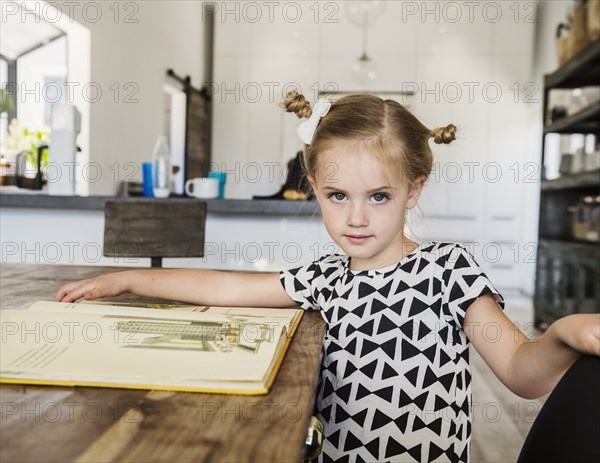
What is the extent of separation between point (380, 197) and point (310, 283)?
17 cm

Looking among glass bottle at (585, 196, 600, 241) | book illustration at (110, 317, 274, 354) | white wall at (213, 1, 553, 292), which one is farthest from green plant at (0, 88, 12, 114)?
glass bottle at (585, 196, 600, 241)

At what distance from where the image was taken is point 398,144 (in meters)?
0.83

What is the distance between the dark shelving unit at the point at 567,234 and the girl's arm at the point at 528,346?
234 cm

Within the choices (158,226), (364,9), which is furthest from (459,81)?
(158,226)

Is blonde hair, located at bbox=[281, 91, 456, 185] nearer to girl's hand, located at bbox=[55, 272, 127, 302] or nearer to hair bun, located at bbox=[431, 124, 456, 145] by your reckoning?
hair bun, located at bbox=[431, 124, 456, 145]

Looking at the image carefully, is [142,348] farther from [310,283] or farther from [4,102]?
[4,102]

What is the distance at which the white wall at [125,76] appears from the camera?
3.32 meters

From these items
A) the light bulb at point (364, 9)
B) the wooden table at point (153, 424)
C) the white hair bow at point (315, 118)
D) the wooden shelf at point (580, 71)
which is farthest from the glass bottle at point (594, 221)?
the wooden table at point (153, 424)

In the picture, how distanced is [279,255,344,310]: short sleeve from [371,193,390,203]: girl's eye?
13 centimetres

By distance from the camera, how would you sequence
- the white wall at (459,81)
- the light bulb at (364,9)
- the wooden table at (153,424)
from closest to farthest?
the wooden table at (153,424) → the light bulb at (364,9) → the white wall at (459,81)

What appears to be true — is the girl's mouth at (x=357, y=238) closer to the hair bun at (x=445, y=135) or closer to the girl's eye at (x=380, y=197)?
the girl's eye at (x=380, y=197)

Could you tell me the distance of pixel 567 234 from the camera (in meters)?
3.70

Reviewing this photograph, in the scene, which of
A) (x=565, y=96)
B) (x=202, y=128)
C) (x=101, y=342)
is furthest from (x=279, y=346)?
(x=202, y=128)

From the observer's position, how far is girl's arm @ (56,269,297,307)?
833 millimetres
